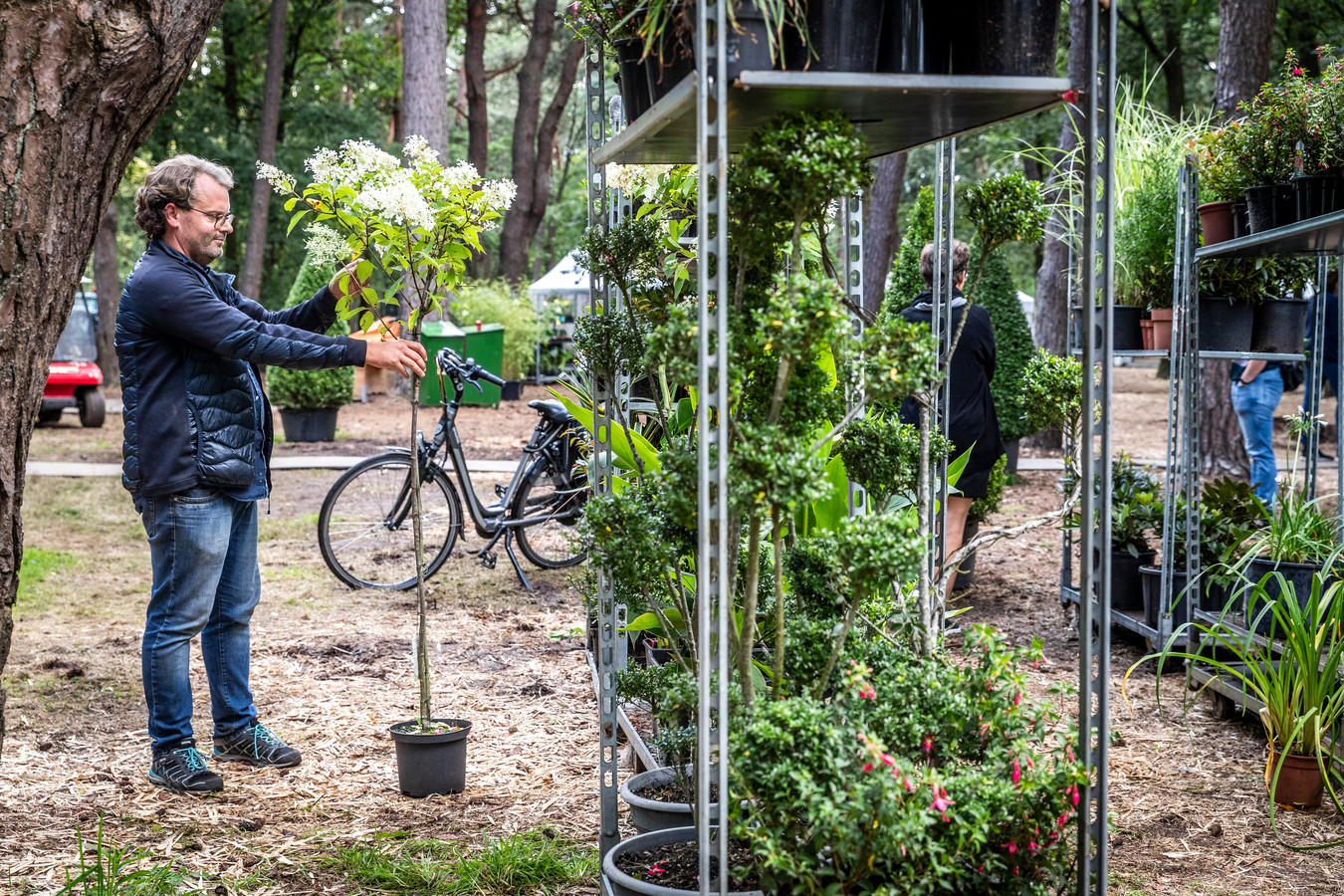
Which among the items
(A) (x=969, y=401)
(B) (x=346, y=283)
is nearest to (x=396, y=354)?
(B) (x=346, y=283)

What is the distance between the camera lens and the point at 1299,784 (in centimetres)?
342

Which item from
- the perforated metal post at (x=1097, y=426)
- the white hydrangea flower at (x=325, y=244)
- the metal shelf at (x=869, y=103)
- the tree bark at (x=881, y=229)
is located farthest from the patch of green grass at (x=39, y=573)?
the tree bark at (x=881, y=229)

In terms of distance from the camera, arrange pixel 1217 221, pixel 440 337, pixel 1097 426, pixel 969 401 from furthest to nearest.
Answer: pixel 440 337 < pixel 969 401 < pixel 1217 221 < pixel 1097 426

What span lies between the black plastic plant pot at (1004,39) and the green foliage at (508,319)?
16772mm

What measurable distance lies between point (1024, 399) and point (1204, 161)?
9.74 feet

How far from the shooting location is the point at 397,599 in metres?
6.32

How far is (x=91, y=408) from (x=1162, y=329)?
12875 millimetres

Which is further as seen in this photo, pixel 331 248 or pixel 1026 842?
pixel 331 248

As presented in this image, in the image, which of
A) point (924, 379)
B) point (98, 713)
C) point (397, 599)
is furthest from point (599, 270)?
point (397, 599)

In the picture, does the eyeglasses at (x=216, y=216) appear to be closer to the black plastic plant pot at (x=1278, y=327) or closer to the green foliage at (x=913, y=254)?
the black plastic plant pot at (x=1278, y=327)

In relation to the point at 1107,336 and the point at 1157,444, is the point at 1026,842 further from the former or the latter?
the point at 1157,444

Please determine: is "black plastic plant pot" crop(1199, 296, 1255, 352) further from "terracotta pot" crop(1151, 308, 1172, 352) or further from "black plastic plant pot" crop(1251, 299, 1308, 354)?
"terracotta pot" crop(1151, 308, 1172, 352)

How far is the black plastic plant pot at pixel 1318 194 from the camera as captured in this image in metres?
4.09

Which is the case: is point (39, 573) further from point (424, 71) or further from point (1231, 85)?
point (1231, 85)
